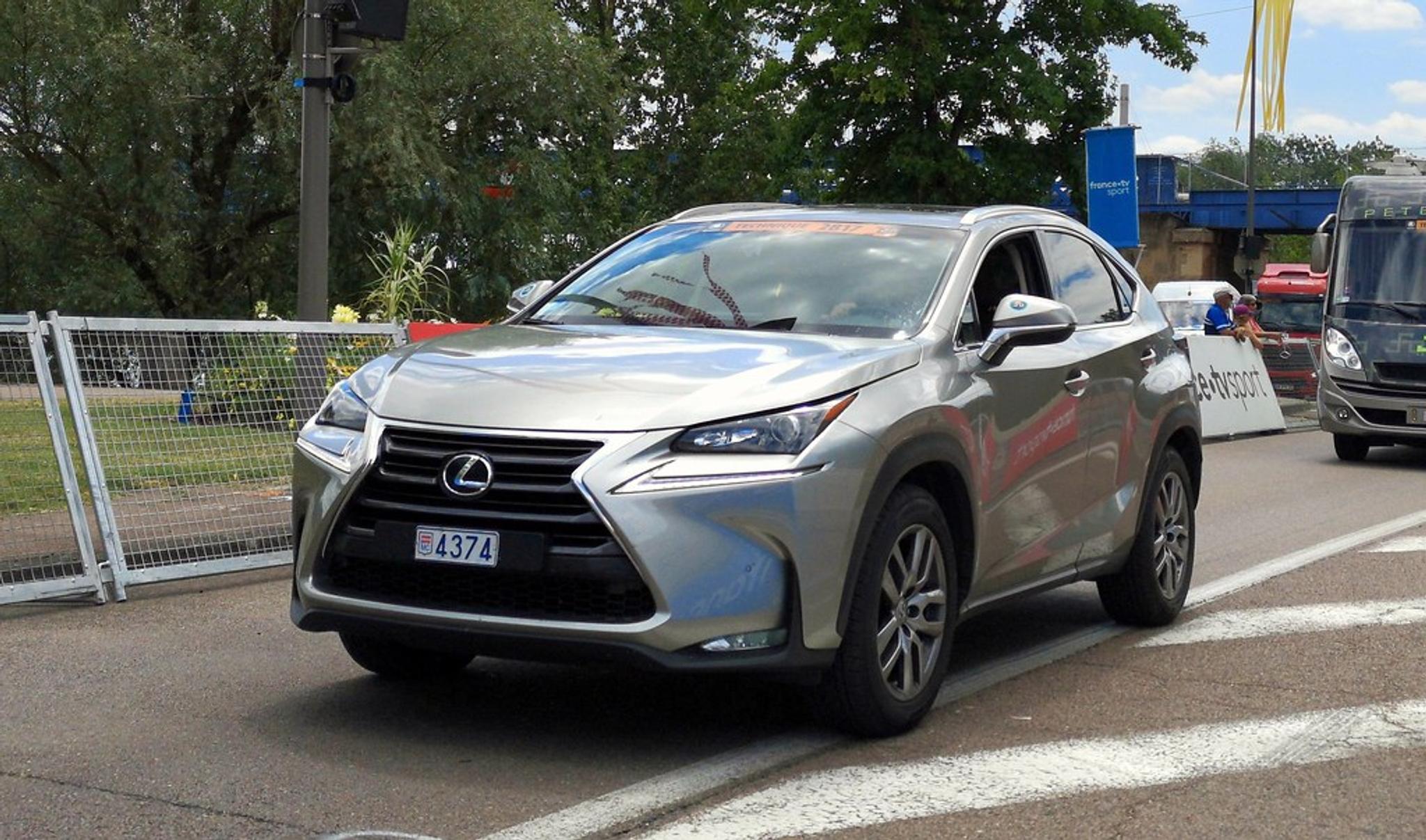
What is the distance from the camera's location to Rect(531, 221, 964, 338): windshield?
6.14 metres

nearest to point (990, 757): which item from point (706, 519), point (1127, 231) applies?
point (706, 519)

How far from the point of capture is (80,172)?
96.0 feet

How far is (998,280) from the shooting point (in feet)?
22.0

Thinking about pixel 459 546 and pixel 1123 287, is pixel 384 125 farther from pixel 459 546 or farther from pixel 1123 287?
Result: pixel 459 546

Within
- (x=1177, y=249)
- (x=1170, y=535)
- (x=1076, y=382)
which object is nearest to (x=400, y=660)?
(x=1076, y=382)

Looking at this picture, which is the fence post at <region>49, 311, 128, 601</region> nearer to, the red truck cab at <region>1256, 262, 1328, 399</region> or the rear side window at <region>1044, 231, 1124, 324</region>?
the rear side window at <region>1044, 231, 1124, 324</region>

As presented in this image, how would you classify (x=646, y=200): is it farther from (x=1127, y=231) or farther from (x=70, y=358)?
(x=70, y=358)

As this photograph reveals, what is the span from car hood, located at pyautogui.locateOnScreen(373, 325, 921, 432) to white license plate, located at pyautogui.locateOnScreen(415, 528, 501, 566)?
30cm

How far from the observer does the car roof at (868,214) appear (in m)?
6.74

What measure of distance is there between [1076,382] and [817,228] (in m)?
1.10

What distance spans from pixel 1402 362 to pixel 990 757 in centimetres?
1437

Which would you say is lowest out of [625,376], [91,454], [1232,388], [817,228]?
[1232,388]

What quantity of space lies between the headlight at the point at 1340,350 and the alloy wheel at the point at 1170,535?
11.5 metres

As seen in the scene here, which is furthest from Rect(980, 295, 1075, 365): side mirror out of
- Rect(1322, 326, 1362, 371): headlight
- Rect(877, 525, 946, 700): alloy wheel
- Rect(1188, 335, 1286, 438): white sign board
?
Rect(1188, 335, 1286, 438): white sign board
